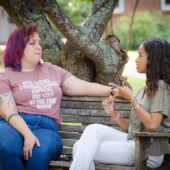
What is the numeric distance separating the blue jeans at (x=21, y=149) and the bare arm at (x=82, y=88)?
1.86 ft

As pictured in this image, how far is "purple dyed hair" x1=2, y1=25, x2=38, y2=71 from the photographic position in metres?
3.46

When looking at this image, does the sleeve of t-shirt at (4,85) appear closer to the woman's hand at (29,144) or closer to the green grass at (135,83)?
the woman's hand at (29,144)

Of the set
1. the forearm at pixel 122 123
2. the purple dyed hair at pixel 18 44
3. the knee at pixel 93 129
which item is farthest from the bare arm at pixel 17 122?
the forearm at pixel 122 123

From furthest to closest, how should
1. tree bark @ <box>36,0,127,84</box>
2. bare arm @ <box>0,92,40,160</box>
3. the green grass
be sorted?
the green grass < tree bark @ <box>36,0,127,84</box> < bare arm @ <box>0,92,40,160</box>

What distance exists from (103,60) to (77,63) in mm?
362

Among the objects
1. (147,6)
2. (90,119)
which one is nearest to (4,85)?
(90,119)

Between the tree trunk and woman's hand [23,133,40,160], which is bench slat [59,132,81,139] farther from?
the tree trunk

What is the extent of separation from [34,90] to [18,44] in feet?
1.63

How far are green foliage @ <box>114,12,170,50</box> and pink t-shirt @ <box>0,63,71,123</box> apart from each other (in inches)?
581

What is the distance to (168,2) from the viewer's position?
1997 centimetres

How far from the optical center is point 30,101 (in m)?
3.35

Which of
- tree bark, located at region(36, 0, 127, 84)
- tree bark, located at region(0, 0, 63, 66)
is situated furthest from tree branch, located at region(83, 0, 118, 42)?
tree bark, located at region(0, 0, 63, 66)

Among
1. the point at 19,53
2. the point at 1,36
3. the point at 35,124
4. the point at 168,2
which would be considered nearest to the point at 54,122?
the point at 35,124

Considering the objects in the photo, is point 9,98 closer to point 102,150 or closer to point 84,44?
point 102,150
